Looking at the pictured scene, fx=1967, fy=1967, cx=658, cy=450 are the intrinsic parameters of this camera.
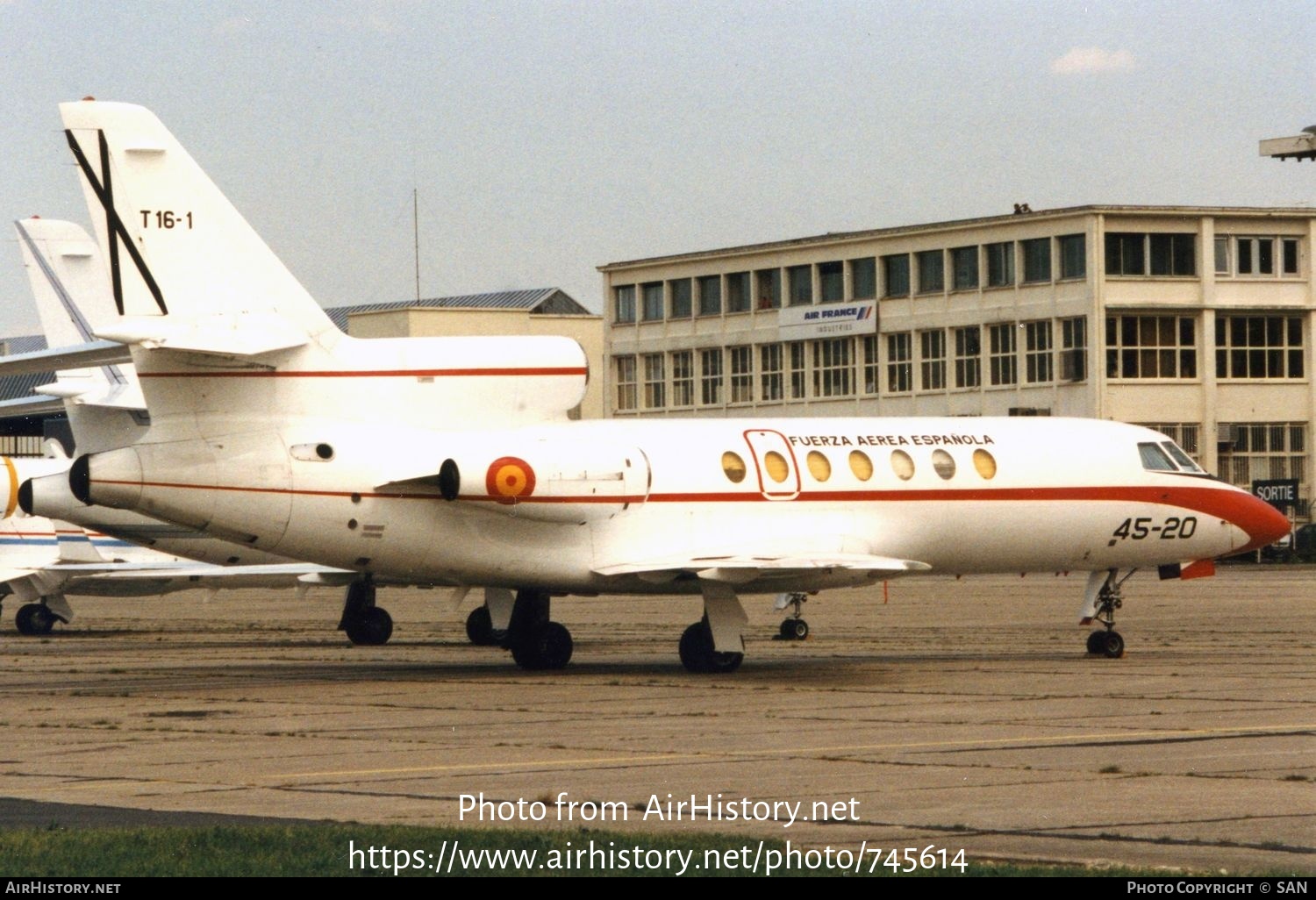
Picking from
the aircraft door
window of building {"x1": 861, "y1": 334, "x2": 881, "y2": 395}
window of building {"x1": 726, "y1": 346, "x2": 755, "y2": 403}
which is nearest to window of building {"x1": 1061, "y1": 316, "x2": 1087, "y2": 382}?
window of building {"x1": 861, "y1": 334, "x2": 881, "y2": 395}

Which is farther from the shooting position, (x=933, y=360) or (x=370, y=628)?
(x=933, y=360)

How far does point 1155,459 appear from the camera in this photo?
29344 millimetres

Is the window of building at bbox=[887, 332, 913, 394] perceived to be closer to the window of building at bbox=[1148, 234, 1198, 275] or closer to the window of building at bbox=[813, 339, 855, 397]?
the window of building at bbox=[813, 339, 855, 397]

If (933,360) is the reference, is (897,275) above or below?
above

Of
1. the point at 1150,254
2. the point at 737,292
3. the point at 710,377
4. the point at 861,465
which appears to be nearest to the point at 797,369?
the point at 737,292

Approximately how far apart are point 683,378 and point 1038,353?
20878mm

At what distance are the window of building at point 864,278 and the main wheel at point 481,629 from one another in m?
57.8

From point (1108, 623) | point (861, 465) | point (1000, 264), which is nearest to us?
point (861, 465)

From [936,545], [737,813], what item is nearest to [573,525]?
[936,545]

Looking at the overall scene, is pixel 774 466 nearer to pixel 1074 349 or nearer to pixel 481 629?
pixel 481 629

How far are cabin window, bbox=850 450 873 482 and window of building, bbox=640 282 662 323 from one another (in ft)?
239

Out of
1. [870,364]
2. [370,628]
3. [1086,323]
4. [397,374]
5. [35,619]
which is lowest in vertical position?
[35,619]

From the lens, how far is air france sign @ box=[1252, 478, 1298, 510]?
82.8m

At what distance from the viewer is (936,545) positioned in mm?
27500
